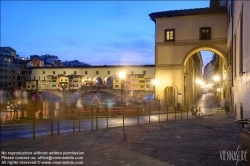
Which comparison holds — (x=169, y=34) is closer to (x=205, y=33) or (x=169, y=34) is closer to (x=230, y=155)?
(x=205, y=33)

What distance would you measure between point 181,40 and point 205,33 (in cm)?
286

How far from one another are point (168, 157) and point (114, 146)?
88.9 inches

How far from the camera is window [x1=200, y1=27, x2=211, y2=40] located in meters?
29.9

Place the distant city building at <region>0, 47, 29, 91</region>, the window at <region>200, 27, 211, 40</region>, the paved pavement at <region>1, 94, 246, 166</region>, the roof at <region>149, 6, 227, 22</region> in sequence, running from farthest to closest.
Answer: the distant city building at <region>0, 47, 29, 91</region>, the window at <region>200, 27, 211, 40</region>, the roof at <region>149, 6, 227, 22</region>, the paved pavement at <region>1, 94, 246, 166</region>

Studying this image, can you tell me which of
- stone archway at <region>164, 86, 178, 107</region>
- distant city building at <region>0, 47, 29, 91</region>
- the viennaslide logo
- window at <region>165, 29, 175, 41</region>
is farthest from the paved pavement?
distant city building at <region>0, 47, 29, 91</region>

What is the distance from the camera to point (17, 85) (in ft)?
305

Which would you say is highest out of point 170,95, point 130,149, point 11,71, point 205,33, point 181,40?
point 11,71

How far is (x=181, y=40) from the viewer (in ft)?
100

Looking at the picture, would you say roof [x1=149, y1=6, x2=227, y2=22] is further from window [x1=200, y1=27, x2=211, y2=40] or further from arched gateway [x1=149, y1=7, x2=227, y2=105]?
window [x1=200, y1=27, x2=211, y2=40]

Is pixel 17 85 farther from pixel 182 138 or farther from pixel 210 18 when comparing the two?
pixel 182 138

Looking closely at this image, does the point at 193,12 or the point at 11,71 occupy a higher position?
the point at 193,12

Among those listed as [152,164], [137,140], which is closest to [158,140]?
[137,140]

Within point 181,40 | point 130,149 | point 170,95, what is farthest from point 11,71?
point 130,149

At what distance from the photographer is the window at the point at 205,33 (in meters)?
29.9
